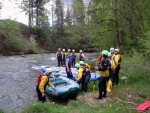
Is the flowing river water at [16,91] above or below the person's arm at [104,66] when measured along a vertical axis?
below

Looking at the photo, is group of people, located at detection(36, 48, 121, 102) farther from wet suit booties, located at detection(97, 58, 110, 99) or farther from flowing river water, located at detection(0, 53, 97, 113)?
flowing river water, located at detection(0, 53, 97, 113)

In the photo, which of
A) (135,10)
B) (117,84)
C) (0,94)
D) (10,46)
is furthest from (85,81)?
(10,46)

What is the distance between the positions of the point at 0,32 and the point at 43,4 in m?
14.0

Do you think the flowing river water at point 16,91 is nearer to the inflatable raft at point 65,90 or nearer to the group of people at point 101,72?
the inflatable raft at point 65,90

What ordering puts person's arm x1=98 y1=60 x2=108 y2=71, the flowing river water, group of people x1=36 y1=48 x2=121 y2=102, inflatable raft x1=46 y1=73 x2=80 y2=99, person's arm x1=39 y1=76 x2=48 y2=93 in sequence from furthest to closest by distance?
1. inflatable raft x1=46 y1=73 x2=80 y2=99
2. the flowing river water
3. person's arm x1=39 y1=76 x2=48 y2=93
4. group of people x1=36 y1=48 x2=121 y2=102
5. person's arm x1=98 y1=60 x2=108 y2=71

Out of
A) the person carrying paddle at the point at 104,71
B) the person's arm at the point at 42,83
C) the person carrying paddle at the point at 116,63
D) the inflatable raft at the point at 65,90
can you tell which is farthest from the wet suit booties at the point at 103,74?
the person carrying paddle at the point at 116,63

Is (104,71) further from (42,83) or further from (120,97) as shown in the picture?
(42,83)

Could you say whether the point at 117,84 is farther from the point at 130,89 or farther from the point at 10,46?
the point at 10,46

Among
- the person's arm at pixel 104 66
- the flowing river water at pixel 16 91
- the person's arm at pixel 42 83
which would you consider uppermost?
the person's arm at pixel 104 66

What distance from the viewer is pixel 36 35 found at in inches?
1895

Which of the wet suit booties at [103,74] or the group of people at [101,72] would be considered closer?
the wet suit booties at [103,74]

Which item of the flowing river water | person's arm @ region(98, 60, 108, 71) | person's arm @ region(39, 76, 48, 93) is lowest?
the flowing river water

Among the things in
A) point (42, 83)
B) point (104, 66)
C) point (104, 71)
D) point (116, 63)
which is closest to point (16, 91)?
point (42, 83)

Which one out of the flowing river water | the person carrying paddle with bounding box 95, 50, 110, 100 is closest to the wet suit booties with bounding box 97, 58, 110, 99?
the person carrying paddle with bounding box 95, 50, 110, 100
